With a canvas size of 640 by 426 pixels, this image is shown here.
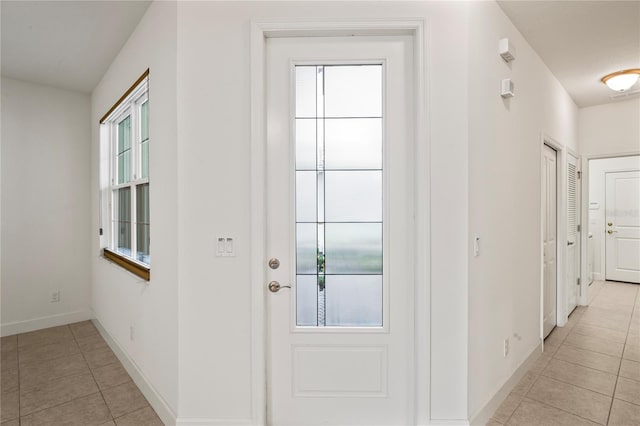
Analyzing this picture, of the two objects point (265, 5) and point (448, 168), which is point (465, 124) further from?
point (265, 5)

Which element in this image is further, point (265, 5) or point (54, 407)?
point (54, 407)

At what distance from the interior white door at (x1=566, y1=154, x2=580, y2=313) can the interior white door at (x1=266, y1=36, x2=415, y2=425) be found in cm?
312

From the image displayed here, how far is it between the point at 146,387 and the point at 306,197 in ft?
5.73

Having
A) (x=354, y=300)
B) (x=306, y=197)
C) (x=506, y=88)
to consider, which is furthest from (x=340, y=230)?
(x=506, y=88)

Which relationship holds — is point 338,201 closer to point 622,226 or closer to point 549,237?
point 549,237

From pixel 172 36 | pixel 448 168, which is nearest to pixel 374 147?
pixel 448 168

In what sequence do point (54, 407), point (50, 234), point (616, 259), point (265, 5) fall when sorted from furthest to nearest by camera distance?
point (616, 259), point (50, 234), point (54, 407), point (265, 5)

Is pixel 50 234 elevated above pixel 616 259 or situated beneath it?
elevated above

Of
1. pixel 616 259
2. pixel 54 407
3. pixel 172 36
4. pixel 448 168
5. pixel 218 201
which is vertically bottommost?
pixel 54 407

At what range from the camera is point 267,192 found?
1.86 m

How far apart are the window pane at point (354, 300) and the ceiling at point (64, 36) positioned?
224 cm

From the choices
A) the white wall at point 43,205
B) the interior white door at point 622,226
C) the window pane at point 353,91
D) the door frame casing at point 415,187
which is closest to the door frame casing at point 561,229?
the door frame casing at point 415,187

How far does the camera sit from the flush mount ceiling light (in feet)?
10.5

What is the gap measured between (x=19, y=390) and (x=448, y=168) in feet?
11.0
